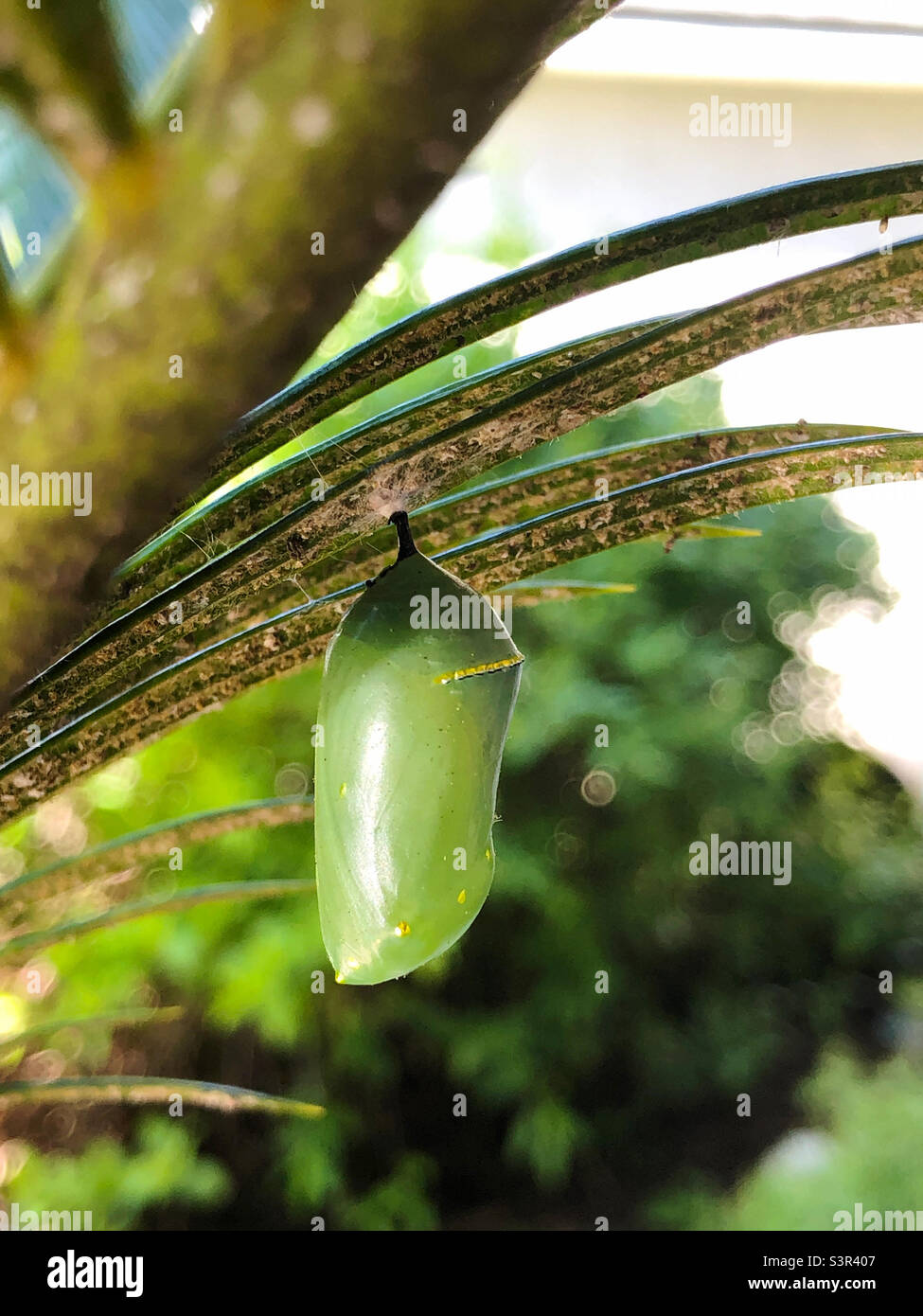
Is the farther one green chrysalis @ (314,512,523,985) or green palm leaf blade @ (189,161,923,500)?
green chrysalis @ (314,512,523,985)

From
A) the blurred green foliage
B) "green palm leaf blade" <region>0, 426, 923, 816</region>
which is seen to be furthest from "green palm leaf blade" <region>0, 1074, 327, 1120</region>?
the blurred green foliage

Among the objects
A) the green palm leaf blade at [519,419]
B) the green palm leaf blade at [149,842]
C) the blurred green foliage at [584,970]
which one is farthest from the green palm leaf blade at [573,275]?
the blurred green foliage at [584,970]

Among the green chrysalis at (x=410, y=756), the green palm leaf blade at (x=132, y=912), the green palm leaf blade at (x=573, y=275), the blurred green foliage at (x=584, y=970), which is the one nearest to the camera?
the green palm leaf blade at (x=573, y=275)

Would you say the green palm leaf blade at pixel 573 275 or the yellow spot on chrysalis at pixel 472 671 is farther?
the yellow spot on chrysalis at pixel 472 671

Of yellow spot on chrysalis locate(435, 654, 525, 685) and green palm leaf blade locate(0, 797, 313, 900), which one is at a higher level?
yellow spot on chrysalis locate(435, 654, 525, 685)

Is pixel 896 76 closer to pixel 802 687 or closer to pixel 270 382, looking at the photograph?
pixel 802 687

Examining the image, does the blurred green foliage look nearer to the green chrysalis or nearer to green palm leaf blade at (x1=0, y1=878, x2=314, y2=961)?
green palm leaf blade at (x1=0, y1=878, x2=314, y2=961)

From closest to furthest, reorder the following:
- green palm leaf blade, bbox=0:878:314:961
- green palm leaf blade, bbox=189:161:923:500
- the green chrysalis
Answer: green palm leaf blade, bbox=189:161:923:500 → the green chrysalis → green palm leaf blade, bbox=0:878:314:961

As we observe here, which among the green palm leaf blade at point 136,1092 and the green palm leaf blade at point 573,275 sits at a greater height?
the green palm leaf blade at point 573,275

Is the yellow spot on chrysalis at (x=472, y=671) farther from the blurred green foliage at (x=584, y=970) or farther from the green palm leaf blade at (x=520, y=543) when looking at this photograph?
the blurred green foliage at (x=584, y=970)
